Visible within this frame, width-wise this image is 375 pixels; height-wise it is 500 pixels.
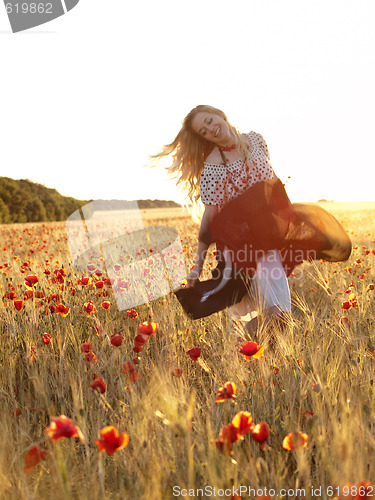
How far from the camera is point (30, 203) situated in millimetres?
27438

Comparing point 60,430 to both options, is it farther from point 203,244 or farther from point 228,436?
point 203,244

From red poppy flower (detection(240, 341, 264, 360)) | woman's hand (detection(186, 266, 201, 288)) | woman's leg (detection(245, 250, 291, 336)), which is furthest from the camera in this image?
woman's hand (detection(186, 266, 201, 288))

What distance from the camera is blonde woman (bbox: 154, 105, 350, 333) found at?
9.10 feet

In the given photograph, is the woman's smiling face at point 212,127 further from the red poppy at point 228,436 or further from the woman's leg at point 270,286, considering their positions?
the red poppy at point 228,436

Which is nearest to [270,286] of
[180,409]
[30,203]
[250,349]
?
[250,349]

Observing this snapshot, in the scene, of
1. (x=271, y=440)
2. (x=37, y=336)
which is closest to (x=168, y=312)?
(x=37, y=336)

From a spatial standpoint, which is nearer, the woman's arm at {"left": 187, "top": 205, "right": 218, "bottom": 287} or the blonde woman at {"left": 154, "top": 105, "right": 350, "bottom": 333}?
the blonde woman at {"left": 154, "top": 105, "right": 350, "bottom": 333}

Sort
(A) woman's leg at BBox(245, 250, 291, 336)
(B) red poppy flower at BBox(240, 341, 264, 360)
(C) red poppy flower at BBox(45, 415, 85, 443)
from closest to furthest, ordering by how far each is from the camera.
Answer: (C) red poppy flower at BBox(45, 415, 85, 443) → (B) red poppy flower at BBox(240, 341, 264, 360) → (A) woman's leg at BBox(245, 250, 291, 336)

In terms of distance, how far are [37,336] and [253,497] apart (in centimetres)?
166

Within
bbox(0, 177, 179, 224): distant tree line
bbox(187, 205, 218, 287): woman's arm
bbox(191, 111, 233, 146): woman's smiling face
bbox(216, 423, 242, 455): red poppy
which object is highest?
bbox(0, 177, 179, 224): distant tree line

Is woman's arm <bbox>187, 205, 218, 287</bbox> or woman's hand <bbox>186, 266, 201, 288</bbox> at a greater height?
woman's arm <bbox>187, 205, 218, 287</bbox>

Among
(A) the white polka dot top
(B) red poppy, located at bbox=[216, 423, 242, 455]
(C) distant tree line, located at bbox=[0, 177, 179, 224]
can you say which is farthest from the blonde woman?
(C) distant tree line, located at bbox=[0, 177, 179, 224]

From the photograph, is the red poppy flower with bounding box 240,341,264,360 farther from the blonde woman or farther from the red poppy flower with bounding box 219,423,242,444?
the blonde woman

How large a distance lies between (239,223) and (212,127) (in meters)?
0.69
